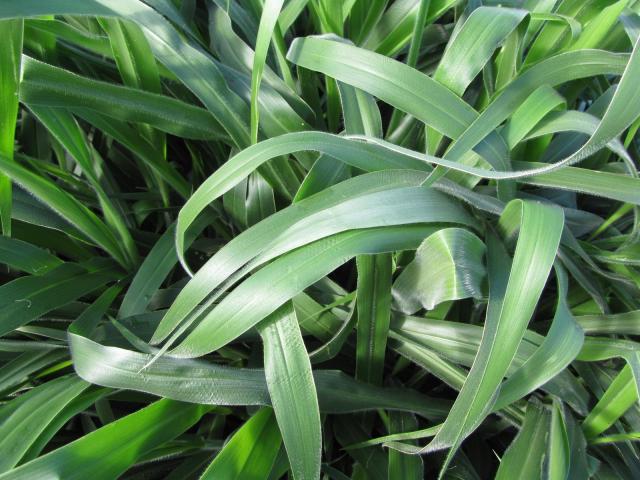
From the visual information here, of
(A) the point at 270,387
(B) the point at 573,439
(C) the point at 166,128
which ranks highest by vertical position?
(C) the point at 166,128

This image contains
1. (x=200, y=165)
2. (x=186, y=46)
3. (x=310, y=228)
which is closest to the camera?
(x=310, y=228)

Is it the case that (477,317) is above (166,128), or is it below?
below

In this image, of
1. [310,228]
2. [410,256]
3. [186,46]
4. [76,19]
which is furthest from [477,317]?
[76,19]

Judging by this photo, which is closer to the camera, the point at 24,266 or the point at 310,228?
the point at 310,228

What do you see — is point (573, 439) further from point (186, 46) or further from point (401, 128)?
point (186, 46)

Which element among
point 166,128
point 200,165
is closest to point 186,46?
point 166,128

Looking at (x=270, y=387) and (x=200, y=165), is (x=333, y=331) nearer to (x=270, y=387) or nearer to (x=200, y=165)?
(x=270, y=387)

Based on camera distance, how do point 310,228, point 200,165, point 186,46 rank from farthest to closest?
point 200,165, point 186,46, point 310,228
